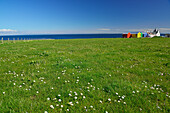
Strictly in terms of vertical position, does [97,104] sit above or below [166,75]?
below

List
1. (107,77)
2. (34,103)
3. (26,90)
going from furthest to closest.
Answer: (107,77) → (26,90) → (34,103)

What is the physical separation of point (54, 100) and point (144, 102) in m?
3.80

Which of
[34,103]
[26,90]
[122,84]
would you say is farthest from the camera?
[122,84]

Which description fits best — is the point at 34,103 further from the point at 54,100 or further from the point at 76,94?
the point at 76,94

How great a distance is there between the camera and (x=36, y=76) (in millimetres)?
6926

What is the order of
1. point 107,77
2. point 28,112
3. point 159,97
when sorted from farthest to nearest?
point 107,77 < point 159,97 < point 28,112

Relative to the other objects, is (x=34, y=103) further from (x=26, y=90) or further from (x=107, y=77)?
(x=107, y=77)

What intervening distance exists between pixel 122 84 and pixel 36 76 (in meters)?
5.26

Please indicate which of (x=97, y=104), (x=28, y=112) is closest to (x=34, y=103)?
(x=28, y=112)

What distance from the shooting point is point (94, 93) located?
5.09 metres

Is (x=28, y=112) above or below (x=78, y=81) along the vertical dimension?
below

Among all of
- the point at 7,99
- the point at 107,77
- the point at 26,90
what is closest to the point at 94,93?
the point at 107,77

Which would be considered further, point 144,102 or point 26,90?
point 26,90

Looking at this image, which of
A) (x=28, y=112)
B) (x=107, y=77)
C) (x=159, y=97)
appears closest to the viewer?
(x=28, y=112)
